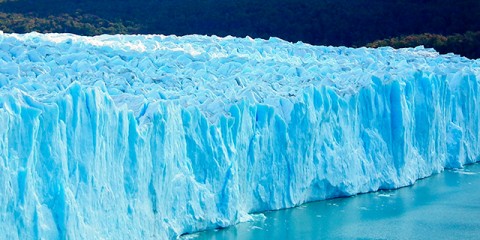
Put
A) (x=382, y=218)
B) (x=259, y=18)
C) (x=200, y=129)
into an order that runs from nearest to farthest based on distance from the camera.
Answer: (x=200, y=129)
(x=382, y=218)
(x=259, y=18)

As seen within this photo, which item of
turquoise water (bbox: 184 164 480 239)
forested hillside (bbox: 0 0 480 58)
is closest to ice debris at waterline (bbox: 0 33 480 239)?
turquoise water (bbox: 184 164 480 239)

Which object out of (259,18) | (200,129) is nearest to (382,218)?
(200,129)

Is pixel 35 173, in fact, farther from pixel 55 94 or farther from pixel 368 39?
pixel 368 39

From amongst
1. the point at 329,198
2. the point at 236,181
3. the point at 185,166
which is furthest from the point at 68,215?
the point at 329,198

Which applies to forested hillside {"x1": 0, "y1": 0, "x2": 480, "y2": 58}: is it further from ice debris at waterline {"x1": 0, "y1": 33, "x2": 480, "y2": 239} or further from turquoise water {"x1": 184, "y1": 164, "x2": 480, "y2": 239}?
turquoise water {"x1": 184, "y1": 164, "x2": 480, "y2": 239}

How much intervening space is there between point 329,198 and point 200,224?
87.6 inches

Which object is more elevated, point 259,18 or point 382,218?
point 259,18

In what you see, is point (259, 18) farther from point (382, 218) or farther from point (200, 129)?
point (200, 129)

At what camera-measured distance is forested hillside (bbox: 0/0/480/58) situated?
24641 millimetres

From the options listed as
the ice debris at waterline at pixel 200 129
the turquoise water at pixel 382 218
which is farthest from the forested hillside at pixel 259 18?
the turquoise water at pixel 382 218

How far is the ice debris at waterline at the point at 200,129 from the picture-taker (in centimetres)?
692

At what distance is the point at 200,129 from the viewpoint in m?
8.52

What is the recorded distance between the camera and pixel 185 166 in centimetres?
828

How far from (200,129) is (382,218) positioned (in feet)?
8.12
